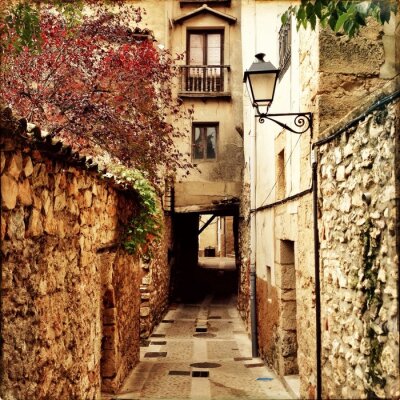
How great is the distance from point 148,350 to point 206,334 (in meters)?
1.84

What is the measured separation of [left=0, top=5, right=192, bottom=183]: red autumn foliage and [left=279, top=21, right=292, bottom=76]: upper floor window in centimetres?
200

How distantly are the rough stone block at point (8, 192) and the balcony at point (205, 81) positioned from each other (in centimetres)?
1072

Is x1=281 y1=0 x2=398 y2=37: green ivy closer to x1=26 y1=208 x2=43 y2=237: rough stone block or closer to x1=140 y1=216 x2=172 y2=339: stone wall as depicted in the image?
x1=26 y1=208 x2=43 y2=237: rough stone block

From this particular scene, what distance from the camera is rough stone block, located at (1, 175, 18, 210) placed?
275 cm

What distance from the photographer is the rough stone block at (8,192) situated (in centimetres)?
275

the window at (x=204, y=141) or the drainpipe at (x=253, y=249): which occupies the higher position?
the window at (x=204, y=141)

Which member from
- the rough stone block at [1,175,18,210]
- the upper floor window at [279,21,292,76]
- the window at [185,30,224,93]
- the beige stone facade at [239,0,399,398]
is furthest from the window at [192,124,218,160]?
the rough stone block at [1,175,18,210]

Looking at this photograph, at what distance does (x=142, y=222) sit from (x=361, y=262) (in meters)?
3.89

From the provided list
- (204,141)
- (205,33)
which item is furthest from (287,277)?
(205,33)

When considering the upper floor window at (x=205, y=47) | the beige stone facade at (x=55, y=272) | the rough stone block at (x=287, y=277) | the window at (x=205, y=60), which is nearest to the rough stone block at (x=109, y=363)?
the beige stone facade at (x=55, y=272)

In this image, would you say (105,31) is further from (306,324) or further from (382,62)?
(306,324)

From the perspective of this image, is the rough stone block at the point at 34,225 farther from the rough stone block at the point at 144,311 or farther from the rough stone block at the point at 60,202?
the rough stone block at the point at 144,311

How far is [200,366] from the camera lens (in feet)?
26.9

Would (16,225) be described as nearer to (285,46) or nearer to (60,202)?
(60,202)
